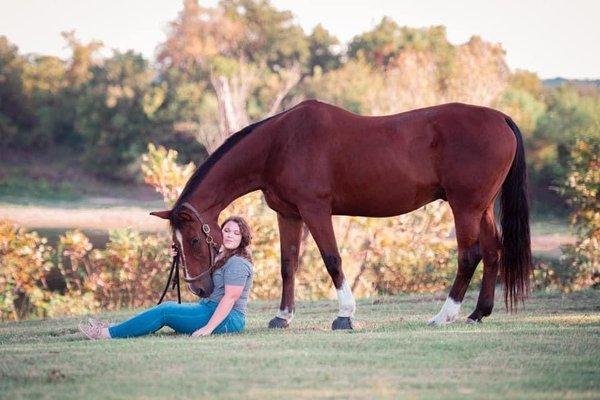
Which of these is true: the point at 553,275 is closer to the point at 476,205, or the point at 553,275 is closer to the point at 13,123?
the point at 476,205

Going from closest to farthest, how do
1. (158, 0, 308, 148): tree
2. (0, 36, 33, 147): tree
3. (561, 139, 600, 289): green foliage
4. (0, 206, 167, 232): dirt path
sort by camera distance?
(561, 139, 600, 289): green foliage < (0, 206, 167, 232): dirt path < (0, 36, 33, 147): tree < (158, 0, 308, 148): tree

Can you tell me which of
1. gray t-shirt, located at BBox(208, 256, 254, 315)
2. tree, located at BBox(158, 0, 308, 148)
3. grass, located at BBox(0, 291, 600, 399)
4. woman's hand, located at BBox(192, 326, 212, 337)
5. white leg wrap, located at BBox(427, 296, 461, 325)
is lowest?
grass, located at BBox(0, 291, 600, 399)

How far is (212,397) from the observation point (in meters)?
4.91

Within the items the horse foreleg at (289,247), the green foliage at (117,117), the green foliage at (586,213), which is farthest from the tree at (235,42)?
the horse foreleg at (289,247)

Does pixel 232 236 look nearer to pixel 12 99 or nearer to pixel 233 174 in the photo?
pixel 233 174

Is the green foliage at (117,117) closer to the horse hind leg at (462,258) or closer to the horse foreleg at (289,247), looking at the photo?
the horse foreleg at (289,247)

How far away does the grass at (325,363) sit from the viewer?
16.7 ft

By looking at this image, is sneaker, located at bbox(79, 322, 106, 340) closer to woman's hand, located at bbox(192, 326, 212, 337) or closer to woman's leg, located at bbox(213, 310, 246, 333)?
woman's hand, located at bbox(192, 326, 212, 337)

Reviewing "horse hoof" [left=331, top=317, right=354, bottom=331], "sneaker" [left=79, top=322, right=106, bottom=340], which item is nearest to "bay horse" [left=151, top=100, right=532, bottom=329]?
"horse hoof" [left=331, top=317, right=354, bottom=331]

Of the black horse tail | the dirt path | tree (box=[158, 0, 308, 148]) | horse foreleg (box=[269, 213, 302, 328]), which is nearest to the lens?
the black horse tail

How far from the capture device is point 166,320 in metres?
7.14

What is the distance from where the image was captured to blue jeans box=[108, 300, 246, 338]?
23.2 feet

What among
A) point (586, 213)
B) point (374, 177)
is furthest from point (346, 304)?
point (586, 213)

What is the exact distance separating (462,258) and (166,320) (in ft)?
7.01
